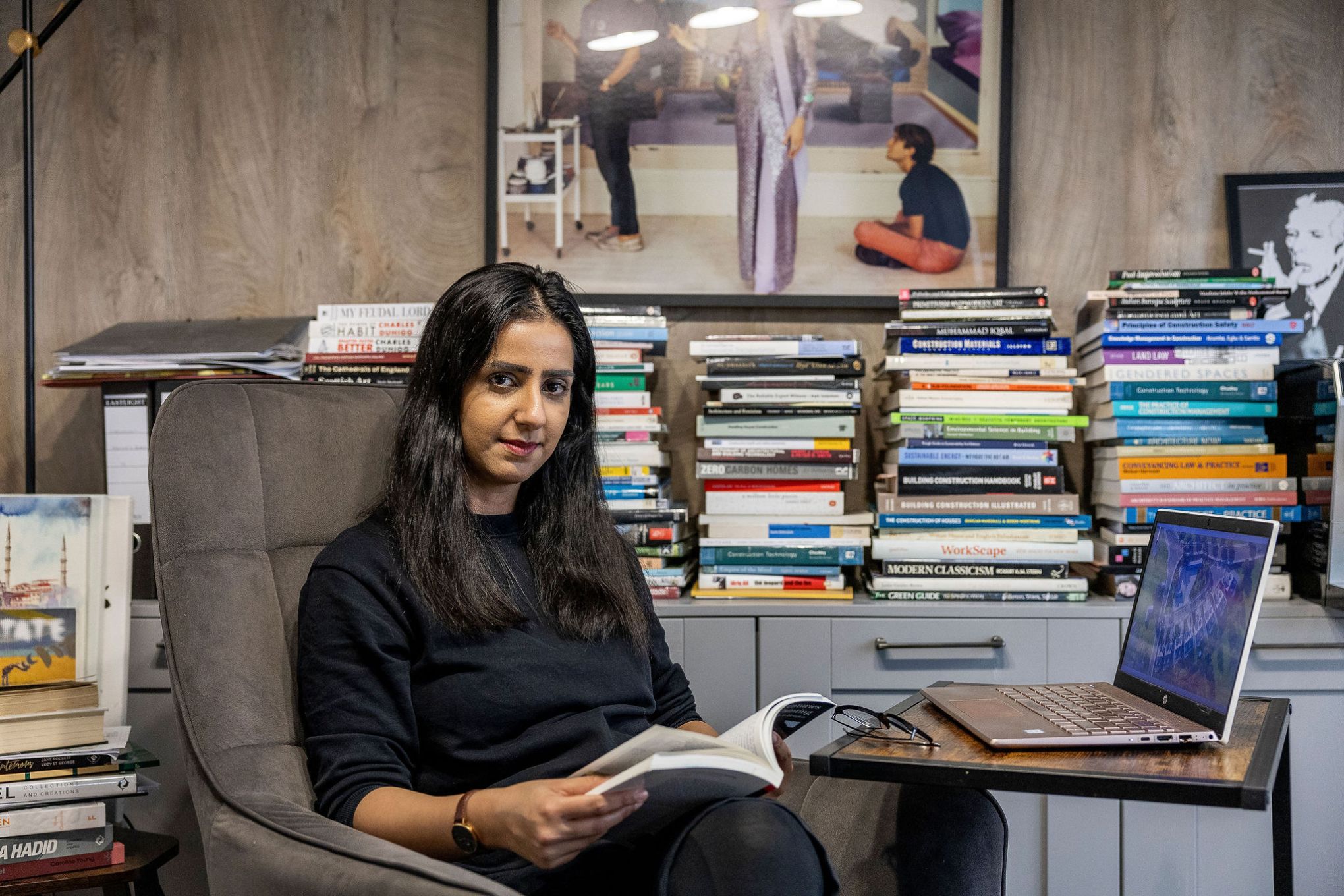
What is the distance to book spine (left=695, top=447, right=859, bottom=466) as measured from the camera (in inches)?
81.0

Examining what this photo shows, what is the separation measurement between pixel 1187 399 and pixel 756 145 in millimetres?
1026

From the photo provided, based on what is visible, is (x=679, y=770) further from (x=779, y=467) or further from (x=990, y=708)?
(x=779, y=467)

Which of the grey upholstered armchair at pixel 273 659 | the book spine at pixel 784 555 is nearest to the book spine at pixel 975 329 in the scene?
the book spine at pixel 784 555

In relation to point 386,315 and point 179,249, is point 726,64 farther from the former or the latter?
point 179,249

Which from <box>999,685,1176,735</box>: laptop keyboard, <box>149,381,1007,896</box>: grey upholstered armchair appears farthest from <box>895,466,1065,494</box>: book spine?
<box>149,381,1007,896</box>: grey upholstered armchair

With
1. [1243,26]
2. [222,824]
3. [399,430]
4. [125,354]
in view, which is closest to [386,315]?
[125,354]

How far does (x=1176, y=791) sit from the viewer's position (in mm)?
1008

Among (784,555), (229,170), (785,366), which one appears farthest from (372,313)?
(784,555)

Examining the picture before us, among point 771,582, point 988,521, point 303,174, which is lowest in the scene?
point 771,582

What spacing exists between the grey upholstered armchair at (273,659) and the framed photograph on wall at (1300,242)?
4.94ft

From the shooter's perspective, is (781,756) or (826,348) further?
(826,348)

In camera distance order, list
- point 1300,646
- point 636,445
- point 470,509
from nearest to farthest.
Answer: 1. point 470,509
2. point 1300,646
3. point 636,445

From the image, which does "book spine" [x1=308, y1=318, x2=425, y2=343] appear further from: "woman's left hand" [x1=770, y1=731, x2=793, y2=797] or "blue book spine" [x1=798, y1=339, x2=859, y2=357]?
"woman's left hand" [x1=770, y1=731, x2=793, y2=797]

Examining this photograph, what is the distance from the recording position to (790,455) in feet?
6.76
